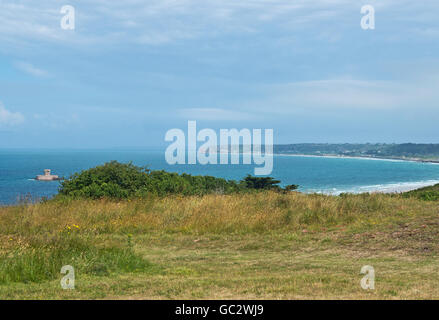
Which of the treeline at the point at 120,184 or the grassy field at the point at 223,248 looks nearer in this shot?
the grassy field at the point at 223,248

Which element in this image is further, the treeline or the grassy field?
the treeline

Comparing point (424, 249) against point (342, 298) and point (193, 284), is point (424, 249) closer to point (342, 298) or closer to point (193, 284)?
point (342, 298)

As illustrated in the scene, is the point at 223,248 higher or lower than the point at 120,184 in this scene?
lower

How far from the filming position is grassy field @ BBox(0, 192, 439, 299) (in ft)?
21.4

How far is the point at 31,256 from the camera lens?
7949mm

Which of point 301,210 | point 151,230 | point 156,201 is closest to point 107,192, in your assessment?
point 156,201

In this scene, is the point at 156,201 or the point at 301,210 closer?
the point at 301,210

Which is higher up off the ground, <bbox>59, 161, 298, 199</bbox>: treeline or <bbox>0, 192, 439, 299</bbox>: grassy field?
<bbox>59, 161, 298, 199</bbox>: treeline

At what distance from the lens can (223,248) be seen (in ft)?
37.2

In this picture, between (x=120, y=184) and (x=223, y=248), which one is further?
(x=120, y=184)

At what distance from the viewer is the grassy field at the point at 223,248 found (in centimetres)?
652

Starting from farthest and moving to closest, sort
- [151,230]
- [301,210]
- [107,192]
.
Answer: [107,192], [301,210], [151,230]

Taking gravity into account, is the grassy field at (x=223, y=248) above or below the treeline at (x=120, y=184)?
below
